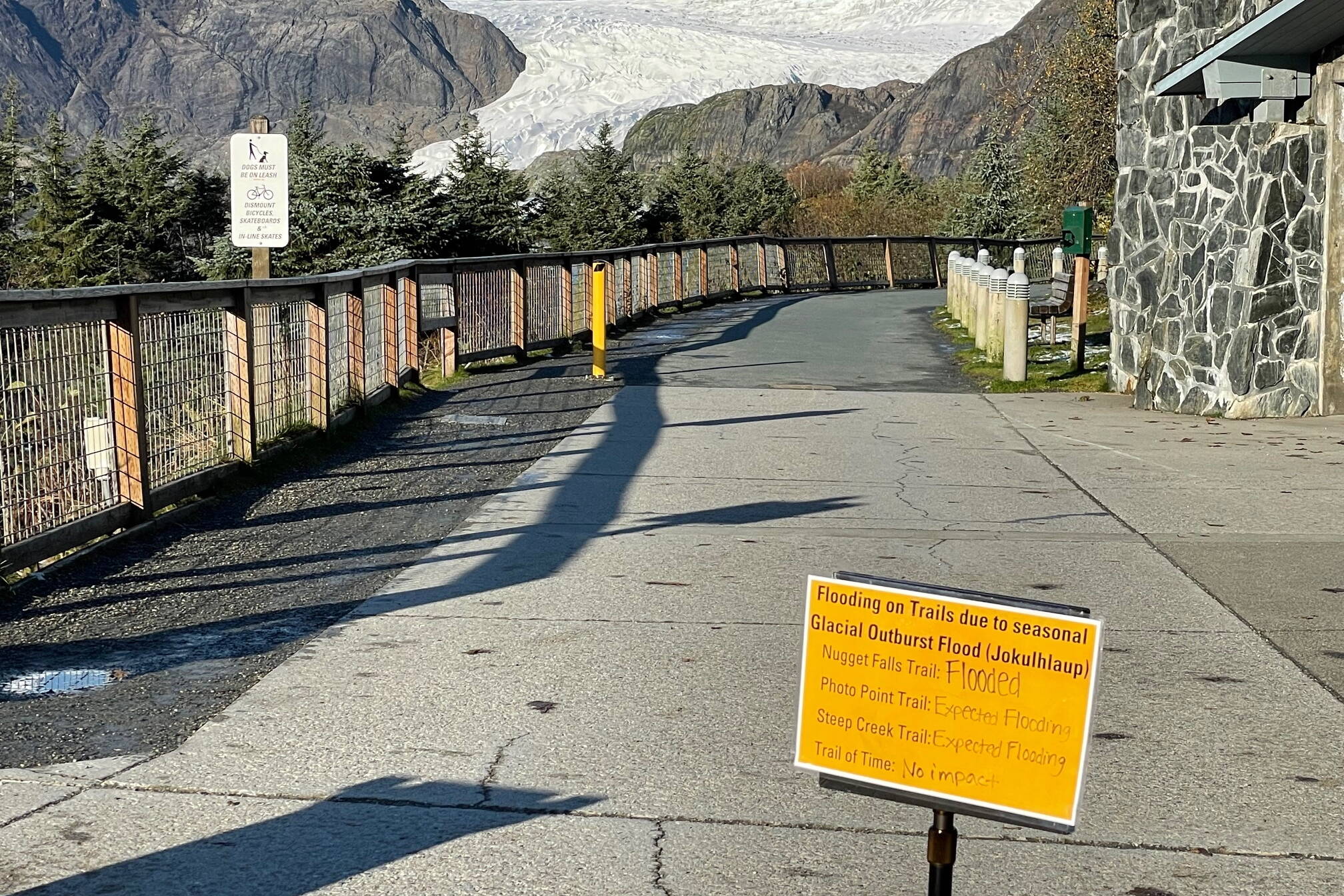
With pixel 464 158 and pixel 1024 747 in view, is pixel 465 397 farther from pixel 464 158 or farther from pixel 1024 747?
pixel 464 158

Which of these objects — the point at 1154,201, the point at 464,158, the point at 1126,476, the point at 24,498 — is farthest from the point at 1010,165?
the point at 24,498

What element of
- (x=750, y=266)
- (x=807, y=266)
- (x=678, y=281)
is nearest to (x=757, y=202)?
(x=807, y=266)

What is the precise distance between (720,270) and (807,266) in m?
6.82

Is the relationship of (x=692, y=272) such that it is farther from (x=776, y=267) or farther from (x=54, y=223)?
(x=54, y=223)

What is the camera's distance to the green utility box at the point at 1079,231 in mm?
18688

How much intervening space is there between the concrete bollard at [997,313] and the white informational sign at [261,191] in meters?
8.77

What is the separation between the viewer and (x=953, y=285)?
27.9 meters

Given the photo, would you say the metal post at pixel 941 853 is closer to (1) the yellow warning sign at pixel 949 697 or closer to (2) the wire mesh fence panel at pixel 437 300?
(1) the yellow warning sign at pixel 949 697

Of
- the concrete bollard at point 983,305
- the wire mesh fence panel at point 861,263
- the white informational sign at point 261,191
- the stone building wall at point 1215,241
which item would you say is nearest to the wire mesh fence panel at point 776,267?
the wire mesh fence panel at point 861,263

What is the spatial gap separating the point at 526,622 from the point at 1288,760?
3.08 meters

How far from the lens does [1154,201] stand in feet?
51.2

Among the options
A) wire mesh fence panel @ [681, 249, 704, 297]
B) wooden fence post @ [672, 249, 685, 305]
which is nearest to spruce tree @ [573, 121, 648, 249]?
wire mesh fence panel @ [681, 249, 704, 297]

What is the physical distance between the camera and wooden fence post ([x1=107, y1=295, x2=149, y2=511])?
331 inches

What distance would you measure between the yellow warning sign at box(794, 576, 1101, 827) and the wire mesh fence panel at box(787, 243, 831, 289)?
36.8 metres
